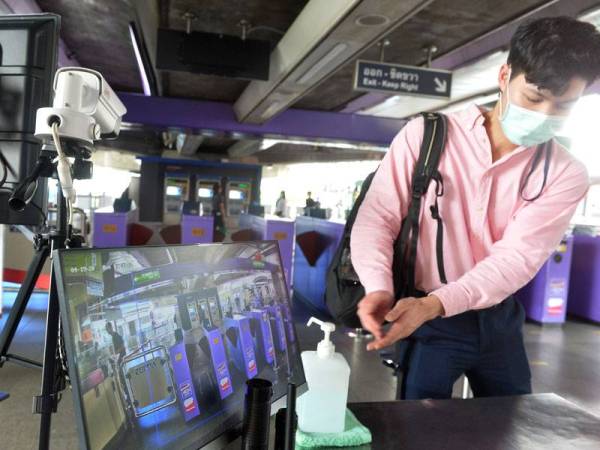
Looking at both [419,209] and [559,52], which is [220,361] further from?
[559,52]

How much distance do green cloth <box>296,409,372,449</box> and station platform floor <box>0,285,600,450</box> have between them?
68.0 inches

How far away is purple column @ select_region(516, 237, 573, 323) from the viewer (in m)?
5.91

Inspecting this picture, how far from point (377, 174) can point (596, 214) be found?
11165mm

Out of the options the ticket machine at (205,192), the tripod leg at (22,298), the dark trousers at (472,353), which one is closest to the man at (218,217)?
the ticket machine at (205,192)

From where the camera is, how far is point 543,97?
1.19m

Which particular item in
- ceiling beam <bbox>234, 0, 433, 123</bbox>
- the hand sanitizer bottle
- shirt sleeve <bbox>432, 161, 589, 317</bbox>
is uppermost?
ceiling beam <bbox>234, 0, 433, 123</bbox>

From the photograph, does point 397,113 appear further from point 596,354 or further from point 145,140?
point 145,140

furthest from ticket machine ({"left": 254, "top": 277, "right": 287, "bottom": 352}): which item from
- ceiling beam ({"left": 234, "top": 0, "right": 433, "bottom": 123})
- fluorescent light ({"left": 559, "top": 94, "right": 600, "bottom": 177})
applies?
fluorescent light ({"left": 559, "top": 94, "right": 600, "bottom": 177})

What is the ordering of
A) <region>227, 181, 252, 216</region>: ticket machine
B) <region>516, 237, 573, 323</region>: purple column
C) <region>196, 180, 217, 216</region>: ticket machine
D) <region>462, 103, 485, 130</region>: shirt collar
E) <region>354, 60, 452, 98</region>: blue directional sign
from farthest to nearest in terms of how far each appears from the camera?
<region>227, 181, 252, 216</region>: ticket machine < <region>196, 180, 217, 216</region>: ticket machine < <region>516, 237, 573, 323</region>: purple column < <region>354, 60, 452, 98</region>: blue directional sign < <region>462, 103, 485, 130</region>: shirt collar

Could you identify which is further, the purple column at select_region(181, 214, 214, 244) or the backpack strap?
the purple column at select_region(181, 214, 214, 244)

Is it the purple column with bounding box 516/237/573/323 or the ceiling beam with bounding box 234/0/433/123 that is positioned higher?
the ceiling beam with bounding box 234/0/433/123

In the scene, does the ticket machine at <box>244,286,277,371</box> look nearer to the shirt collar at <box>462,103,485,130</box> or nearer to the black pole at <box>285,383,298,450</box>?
the black pole at <box>285,383,298,450</box>

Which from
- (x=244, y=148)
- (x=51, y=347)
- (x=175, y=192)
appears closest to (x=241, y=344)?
(x=51, y=347)

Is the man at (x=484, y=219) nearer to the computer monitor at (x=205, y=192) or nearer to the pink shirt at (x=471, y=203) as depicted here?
the pink shirt at (x=471, y=203)
